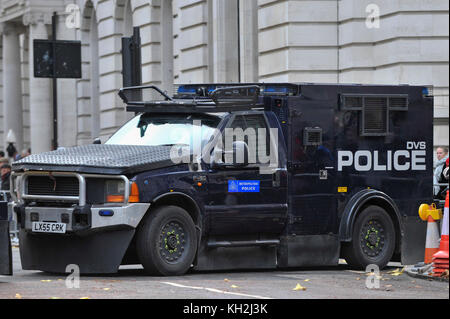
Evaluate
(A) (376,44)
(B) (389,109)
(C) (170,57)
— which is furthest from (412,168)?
(C) (170,57)

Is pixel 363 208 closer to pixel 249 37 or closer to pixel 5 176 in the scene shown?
pixel 5 176

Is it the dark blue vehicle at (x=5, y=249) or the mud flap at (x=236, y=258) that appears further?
the mud flap at (x=236, y=258)

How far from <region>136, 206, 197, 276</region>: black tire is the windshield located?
42.0 inches

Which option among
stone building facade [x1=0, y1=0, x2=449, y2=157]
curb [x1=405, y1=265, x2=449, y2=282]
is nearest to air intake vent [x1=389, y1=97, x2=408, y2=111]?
curb [x1=405, y1=265, x2=449, y2=282]

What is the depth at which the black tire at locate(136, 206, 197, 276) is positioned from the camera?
579 inches

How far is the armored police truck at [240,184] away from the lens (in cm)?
1470

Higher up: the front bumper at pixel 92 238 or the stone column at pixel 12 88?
the stone column at pixel 12 88

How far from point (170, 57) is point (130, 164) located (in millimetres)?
20684

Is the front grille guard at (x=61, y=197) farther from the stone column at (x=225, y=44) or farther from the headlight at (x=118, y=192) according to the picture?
the stone column at (x=225, y=44)

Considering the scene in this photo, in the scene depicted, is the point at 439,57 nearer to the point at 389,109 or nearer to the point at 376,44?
the point at 376,44

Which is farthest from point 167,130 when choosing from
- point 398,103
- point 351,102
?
point 398,103

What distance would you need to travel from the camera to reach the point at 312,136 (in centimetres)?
1623

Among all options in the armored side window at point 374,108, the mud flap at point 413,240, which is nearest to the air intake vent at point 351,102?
the armored side window at point 374,108

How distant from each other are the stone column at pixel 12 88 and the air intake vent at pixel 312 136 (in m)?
36.0
